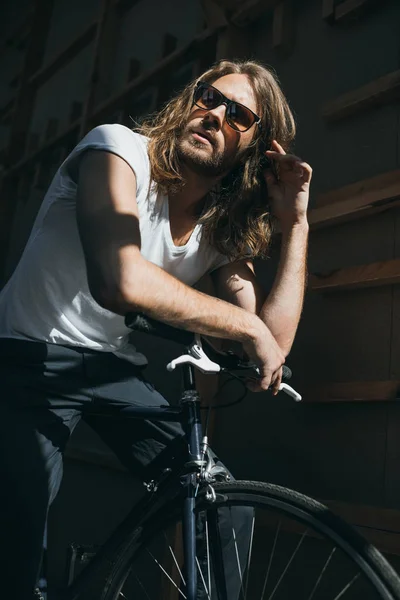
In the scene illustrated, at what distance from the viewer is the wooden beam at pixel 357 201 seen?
2199 mm

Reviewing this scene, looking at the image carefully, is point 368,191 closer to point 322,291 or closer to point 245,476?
point 322,291

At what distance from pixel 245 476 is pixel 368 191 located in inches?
47.7

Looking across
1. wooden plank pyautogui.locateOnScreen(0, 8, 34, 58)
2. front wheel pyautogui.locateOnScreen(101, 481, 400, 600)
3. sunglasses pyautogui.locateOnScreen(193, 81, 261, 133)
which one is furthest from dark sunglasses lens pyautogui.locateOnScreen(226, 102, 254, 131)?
wooden plank pyautogui.locateOnScreen(0, 8, 34, 58)

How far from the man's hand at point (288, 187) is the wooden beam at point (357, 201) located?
0.23 meters

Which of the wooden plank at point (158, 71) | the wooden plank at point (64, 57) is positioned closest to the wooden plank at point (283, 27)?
the wooden plank at point (158, 71)

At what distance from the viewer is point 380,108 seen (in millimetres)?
2387

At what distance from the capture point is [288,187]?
2199mm

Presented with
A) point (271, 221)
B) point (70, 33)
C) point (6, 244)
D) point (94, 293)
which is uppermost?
Answer: point (70, 33)

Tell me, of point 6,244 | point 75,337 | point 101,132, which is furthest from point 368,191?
point 6,244

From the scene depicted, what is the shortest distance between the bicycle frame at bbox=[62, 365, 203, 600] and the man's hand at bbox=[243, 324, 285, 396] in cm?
17

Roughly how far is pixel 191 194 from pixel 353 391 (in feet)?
2.85

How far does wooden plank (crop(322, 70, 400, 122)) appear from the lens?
7.56ft

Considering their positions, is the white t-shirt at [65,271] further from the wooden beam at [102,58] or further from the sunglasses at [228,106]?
the wooden beam at [102,58]

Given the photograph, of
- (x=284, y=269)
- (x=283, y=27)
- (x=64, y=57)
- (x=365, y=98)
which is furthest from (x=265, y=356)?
(x=64, y=57)
